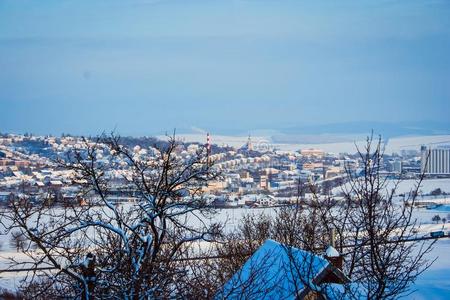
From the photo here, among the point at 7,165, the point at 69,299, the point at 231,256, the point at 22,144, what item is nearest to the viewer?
the point at 69,299

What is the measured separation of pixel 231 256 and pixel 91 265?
9.72 meters

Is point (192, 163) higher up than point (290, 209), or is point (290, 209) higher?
point (192, 163)

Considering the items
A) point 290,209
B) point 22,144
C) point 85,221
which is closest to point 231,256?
point 290,209

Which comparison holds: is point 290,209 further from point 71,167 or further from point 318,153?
point 318,153

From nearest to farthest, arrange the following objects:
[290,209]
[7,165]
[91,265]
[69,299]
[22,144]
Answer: [91,265], [69,299], [290,209], [7,165], [22,144]

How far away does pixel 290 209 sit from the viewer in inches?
917

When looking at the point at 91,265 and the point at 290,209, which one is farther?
the point at 290,209

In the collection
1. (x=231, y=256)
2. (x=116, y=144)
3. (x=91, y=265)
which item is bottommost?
(x=231, y=256)

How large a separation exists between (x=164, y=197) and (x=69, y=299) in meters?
1.43

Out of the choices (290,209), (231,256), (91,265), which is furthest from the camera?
(290,209)

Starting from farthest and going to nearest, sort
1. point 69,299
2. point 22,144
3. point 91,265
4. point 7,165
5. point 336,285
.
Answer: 1. point 22,144
2. point 7,165
3. point 336,285
4. point 69,299
5. point 91,265

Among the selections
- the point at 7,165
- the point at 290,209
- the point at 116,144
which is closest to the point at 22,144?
the point at 7,165

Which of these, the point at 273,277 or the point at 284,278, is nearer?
the point at 273,277

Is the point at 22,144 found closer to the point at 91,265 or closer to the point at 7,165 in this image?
the point at 7,165
